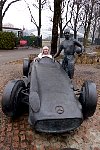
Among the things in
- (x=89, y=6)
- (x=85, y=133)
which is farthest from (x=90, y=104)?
(x=89, y=6)

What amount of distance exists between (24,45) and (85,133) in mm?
30733

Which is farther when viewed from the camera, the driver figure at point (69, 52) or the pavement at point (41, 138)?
the driver figure at point (69, 52)

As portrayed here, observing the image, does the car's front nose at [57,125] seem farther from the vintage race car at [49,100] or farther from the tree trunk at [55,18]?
the tree trunk at [55,18]

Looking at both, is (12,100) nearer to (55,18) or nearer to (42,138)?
(42,138)

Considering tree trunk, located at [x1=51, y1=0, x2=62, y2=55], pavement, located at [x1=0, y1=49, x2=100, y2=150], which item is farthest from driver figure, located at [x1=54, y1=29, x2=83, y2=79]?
tree trunk, located at [x1=51, y1=0, x2=62, y2=55]

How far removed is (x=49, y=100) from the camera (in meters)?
5.03

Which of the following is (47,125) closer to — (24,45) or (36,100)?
(36,100)

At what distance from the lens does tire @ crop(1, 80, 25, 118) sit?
5.48 m

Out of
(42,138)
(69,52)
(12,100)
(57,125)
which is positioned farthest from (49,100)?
(69,52)

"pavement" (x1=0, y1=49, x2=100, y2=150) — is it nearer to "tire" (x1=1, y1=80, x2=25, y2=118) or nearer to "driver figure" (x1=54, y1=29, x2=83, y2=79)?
"tire" (x1=1, y1=80, x2=25, y2=118)

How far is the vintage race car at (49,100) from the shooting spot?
475 cm

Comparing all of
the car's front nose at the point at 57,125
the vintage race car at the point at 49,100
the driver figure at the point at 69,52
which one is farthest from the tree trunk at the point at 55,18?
the car's front nose at the point at 57,125

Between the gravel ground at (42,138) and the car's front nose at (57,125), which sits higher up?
the car's front nose at (57,125)

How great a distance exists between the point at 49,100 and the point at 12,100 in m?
0.89
